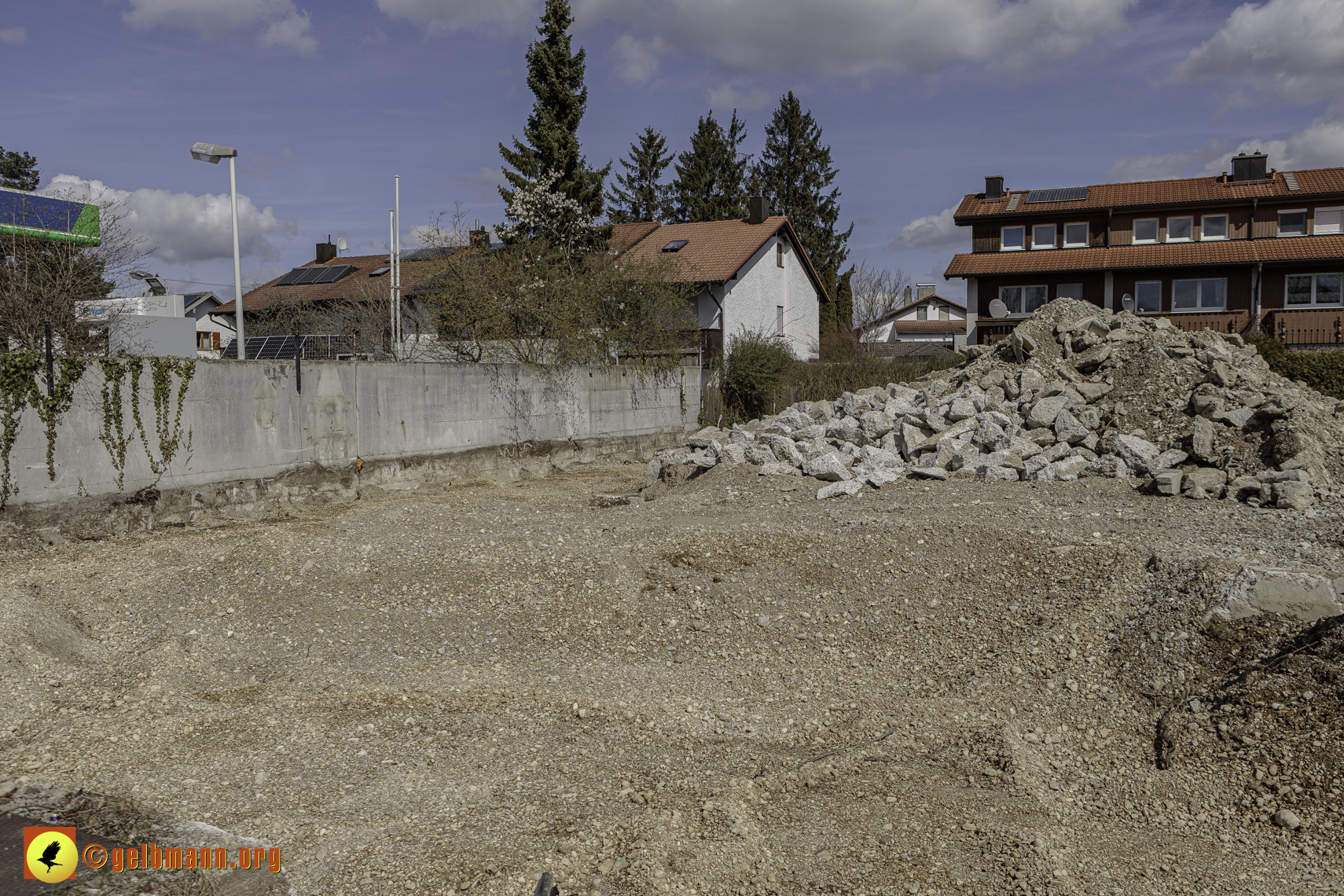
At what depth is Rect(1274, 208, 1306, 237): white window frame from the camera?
26250 millimetres

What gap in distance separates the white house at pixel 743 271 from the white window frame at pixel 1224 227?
41.4 feet

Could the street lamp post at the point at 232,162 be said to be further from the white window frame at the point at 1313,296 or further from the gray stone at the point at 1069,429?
the white window frame at the point at 1313,296

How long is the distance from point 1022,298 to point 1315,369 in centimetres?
1237

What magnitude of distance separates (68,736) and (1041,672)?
6285 mm

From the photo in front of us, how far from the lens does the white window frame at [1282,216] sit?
86.1 ft

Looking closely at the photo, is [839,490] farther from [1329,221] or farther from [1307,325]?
[1329,221]

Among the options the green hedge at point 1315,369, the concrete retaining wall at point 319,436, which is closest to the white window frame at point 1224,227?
the green hedge at point 1315,369

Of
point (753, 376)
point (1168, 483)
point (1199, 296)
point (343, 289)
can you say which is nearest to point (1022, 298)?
point (1199, 296)

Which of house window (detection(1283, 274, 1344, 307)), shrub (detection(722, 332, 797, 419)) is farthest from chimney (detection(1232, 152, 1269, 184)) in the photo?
shrub (detection(722, 332, 797, 419))

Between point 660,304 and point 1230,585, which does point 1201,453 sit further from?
point 660,304

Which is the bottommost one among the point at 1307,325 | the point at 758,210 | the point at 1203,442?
the point at 1203,442

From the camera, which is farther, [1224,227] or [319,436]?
[1224,227]

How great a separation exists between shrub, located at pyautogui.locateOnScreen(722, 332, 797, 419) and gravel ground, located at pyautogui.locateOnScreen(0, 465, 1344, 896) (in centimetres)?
1086

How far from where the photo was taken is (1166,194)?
27.9m
